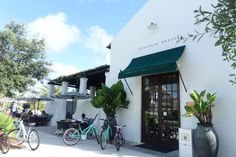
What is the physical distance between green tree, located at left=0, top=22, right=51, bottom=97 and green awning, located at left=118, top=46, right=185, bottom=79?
29.3 ft

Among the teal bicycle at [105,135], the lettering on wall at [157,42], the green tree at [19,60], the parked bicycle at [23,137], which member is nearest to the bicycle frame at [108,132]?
the teal bicycle at [105,135]

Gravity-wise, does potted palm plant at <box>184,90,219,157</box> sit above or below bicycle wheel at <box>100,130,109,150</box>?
above

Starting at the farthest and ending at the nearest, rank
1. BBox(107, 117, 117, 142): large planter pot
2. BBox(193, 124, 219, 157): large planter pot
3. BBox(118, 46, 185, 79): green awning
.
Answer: BBox(107, 117, 117, 142): large planter pot < BBox(118, 46, 185, 79): green awning < BBox(193, 124, 219, 157): large planter pot

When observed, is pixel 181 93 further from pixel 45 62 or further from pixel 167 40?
pixel 45 62

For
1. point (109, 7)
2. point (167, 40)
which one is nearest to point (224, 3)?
point (167, 40)

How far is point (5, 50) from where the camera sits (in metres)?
17.2

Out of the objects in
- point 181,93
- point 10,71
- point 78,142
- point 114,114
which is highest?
point 10,71

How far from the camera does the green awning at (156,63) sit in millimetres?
9664

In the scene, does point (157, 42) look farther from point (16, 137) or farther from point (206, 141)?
point (16, 137)

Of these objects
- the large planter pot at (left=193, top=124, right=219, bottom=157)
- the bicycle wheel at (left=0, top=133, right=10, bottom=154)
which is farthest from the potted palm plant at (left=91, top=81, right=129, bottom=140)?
the bicycle wheel at (left=0, top=133, right=10, bottom=154)

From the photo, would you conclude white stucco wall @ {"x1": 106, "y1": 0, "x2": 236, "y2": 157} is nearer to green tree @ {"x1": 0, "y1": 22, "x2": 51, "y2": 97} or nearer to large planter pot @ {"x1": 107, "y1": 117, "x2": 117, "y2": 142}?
large planter pot @ {"x1": 107, "y1": 117, "x2": 117, "y2": 142}

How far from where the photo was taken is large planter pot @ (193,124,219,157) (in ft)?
25.5

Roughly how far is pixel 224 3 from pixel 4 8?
1632 centimetres

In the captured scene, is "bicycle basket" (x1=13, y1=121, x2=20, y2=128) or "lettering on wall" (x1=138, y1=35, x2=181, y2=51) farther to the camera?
"lettering on wall" (x1=138, y1=35, x2=181, y2=51)
